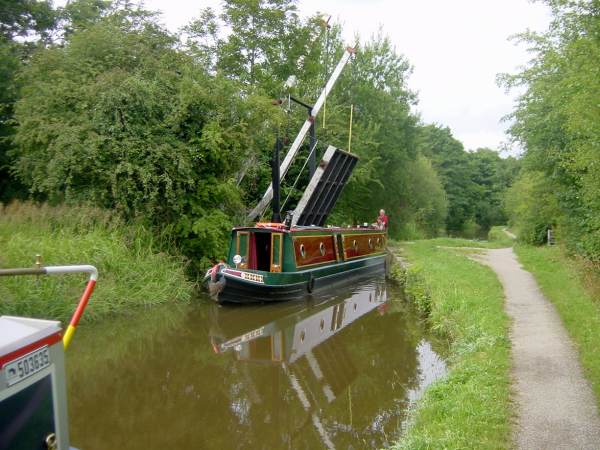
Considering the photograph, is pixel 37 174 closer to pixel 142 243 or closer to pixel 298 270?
pixel 142 243

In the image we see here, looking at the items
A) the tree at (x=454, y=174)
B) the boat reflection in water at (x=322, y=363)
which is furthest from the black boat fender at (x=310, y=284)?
the tree at (x=454, y=174)

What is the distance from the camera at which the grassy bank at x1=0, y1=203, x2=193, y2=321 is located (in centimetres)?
886

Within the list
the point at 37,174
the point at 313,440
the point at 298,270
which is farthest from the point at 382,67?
the point at 313,440

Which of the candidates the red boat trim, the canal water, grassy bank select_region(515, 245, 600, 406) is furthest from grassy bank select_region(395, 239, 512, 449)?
the red boat trim

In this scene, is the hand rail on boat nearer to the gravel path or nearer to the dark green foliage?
the gravel path

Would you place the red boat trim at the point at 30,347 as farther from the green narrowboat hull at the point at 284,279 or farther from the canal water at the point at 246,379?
the green narrowboat hull at the point at 284,279

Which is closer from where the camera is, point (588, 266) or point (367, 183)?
point (588, 266)

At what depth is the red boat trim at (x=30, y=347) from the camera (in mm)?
2188

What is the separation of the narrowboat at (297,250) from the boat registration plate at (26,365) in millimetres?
8935

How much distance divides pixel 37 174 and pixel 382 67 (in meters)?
16.8

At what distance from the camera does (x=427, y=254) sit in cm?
1767

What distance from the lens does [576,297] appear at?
9.15 meters

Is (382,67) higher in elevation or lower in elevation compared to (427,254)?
higher

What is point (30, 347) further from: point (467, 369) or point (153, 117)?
point (153, 117)
